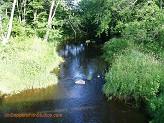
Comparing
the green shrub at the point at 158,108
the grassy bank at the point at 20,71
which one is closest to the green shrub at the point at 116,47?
the grassy bank at the point at 20,71

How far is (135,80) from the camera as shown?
431 inches

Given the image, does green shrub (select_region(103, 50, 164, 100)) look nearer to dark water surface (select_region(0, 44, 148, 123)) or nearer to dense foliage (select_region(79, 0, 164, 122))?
dense foliage (select_region(79, 0, 164, 122))

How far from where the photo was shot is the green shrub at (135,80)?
10273 mm

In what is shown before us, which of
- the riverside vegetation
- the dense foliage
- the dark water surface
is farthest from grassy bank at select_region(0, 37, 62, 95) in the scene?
the dense foliage

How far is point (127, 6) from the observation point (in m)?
17.7

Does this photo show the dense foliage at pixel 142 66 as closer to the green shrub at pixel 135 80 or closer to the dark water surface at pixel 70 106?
the green shrub at pixel 135 80

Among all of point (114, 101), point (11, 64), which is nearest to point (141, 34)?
point (114, 101)

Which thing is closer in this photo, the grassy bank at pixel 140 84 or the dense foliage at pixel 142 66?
the grassy bank at pixel 140 84

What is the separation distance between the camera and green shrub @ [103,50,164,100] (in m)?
10.3

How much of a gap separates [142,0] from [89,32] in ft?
74.4

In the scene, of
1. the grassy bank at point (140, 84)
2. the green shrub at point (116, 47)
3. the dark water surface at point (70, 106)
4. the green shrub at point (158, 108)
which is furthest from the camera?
the green shrub at point (116, 47)

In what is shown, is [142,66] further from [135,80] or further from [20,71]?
[20,71]

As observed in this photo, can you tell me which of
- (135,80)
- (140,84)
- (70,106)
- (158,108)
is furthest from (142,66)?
(70,106)

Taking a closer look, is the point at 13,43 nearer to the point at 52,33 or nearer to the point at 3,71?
the point at 3,71
